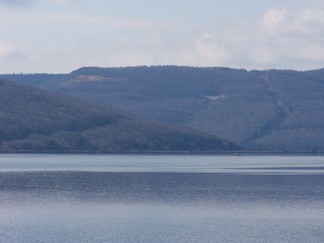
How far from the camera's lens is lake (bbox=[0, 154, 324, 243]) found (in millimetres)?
55656

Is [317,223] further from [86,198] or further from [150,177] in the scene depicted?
[150,177]

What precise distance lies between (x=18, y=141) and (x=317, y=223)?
14047cm

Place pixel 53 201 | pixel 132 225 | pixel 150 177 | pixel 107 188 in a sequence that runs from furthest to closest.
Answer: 1. pixel 150 177
2. pixel 107 188
3. pixel 53 201
4. pixel 132 225

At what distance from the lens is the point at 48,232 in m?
55.8

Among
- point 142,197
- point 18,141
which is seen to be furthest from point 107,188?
point 18,141

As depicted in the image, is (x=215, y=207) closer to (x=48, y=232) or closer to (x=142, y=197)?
(x=142, y=197)

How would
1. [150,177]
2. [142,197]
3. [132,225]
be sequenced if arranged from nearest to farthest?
[132,225] < [142,197] < [150,177]

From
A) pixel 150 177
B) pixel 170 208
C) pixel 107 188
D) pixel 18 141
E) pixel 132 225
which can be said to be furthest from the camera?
pixel 18 141

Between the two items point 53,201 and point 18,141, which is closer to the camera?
point 53,201

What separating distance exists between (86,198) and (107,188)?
11.3 meters

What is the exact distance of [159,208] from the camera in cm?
7062

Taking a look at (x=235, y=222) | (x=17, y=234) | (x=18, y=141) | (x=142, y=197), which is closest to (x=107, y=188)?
(x=142, y=197)

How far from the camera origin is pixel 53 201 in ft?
247

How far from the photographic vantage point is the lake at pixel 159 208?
5566 centimetres
